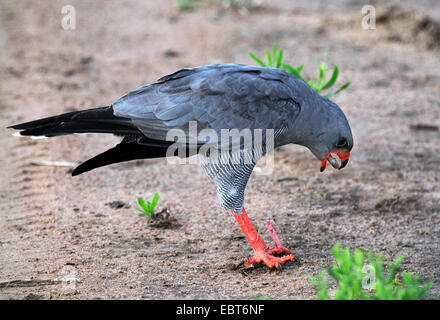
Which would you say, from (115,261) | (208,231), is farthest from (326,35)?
(115,261)

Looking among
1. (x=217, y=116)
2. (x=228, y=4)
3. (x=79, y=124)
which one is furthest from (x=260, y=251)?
(x=228, y=4)

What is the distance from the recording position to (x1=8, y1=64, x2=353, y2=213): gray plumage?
4094 mm

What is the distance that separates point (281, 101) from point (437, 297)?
68.8 inches

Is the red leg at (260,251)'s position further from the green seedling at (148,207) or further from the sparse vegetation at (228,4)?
the sparse vegetation at (228,4)

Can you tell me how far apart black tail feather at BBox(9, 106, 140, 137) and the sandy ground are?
1022 mm

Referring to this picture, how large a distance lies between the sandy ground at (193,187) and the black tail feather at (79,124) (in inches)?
40.2

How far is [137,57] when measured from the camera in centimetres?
948

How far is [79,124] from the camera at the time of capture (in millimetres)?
3996

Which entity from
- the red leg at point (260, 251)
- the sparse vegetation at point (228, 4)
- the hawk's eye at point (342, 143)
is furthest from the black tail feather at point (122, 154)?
the sparse vegetation at point (228, 4)

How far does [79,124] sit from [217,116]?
3.30 feet

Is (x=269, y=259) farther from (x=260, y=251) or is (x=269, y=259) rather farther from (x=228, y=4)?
(x=228, y=4)

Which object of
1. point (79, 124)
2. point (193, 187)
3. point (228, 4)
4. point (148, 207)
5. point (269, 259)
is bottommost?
point (269, 259)

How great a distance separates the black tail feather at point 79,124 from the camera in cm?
399

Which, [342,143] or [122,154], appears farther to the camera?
[342,143]
